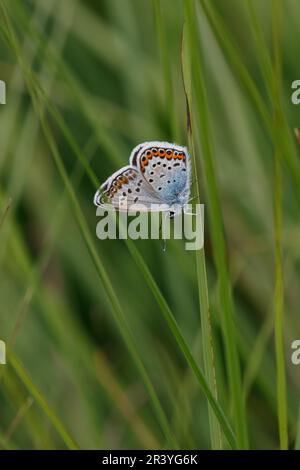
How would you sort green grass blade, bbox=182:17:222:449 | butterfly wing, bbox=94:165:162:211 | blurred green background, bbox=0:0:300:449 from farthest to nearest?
1. blurred green background, bbox=0:0:300:449
2. butterfly wing, bbox=94:165:162:211
3. green grass blade, bbox=182:17:222:449

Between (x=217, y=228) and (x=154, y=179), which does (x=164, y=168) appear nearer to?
(x=154, y=179)

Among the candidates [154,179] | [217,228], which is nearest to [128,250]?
[154,179]

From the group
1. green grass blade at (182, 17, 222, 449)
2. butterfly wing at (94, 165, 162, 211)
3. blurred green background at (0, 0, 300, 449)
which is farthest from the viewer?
blurred green background at (0, 0, 300, 449)

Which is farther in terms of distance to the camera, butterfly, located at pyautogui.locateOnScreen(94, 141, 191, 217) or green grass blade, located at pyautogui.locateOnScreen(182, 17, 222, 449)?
butterfly, located at pyautogui.locateOnScreen(94, 141, 191, 217)

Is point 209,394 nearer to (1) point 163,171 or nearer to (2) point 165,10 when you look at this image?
(1) point 163,171

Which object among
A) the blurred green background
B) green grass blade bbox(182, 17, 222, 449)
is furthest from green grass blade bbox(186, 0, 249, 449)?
the blurred green background

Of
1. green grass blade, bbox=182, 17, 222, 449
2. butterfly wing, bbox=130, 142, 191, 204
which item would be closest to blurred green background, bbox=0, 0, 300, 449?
butterfly wing, bbox=130, 142, 191, 204

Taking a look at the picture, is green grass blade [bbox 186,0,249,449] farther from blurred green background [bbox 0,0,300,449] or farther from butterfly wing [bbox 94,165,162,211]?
blurred green background [bbox 0,0,300,449]
